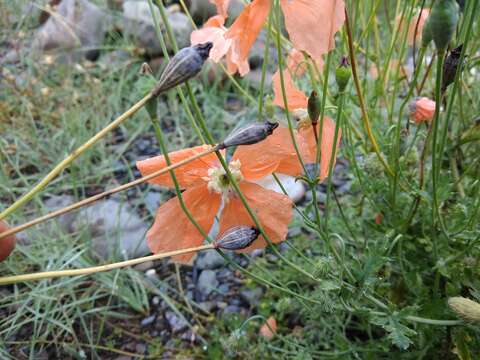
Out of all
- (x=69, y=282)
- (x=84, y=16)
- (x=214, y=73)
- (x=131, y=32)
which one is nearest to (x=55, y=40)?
(x=84, y=16)

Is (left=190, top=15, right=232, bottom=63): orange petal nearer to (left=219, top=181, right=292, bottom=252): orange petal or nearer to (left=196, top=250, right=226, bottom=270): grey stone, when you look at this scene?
(left=219, top=181, right=292, bottom=252): orange petal

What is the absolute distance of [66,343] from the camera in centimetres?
111

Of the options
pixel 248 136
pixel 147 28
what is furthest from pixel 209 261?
pixel 147 28

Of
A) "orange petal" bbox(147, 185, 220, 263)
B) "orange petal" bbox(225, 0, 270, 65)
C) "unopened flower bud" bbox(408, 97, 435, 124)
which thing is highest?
"orange petal" bbox(225, 0, 270, 65)

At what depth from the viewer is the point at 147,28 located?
8.07 ft

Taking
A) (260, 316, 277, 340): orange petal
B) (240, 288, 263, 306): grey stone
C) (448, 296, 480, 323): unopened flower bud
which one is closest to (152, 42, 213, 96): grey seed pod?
(448, 296, 480, 323): unopened flower bud

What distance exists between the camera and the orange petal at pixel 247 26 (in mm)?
611

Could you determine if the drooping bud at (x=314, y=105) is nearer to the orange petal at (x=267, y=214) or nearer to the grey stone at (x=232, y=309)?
the orange petal at (x=267, y=214)

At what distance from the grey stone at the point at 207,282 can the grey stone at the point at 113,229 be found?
172 mm

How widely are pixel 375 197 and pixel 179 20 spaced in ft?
6.37

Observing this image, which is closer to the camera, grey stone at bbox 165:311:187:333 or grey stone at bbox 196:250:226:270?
grey stone at bbox 165:311:187:333

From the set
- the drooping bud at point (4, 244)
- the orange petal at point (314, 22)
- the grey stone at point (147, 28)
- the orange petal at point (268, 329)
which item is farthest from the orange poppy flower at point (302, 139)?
the grey stone at point (147, 28)

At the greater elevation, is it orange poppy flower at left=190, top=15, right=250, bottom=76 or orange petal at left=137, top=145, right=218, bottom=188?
orange poppy flower at left=190, top=15, right=250, bottom=76

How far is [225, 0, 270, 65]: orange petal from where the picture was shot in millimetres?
611
